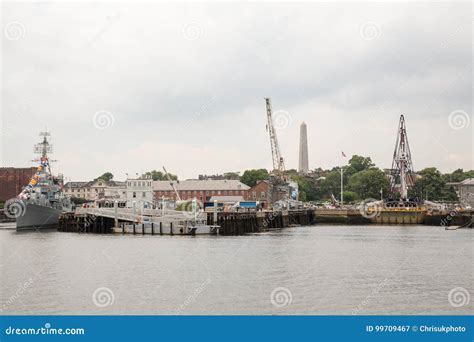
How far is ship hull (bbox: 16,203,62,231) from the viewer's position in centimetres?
7926

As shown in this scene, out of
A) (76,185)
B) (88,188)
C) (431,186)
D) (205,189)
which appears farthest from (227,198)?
(76,185)

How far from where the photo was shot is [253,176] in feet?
527

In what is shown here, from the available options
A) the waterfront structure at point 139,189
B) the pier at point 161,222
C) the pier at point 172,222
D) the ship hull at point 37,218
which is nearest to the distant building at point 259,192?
the waterfront structure at point 139,189

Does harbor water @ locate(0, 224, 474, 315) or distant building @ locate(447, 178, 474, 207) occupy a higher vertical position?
distant building @ locate(447, 178, 474, 207)

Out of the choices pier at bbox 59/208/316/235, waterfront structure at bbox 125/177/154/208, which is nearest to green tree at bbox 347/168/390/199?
waterfront structure at bbox 125/177/154/208

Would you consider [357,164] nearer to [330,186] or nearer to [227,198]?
[330,186]

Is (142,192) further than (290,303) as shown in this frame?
Yes

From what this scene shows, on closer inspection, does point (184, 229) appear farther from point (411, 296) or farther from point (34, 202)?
point (411, 296)

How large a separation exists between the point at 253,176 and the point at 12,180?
184ft

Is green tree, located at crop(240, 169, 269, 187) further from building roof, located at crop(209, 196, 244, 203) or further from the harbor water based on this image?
the harbor water
